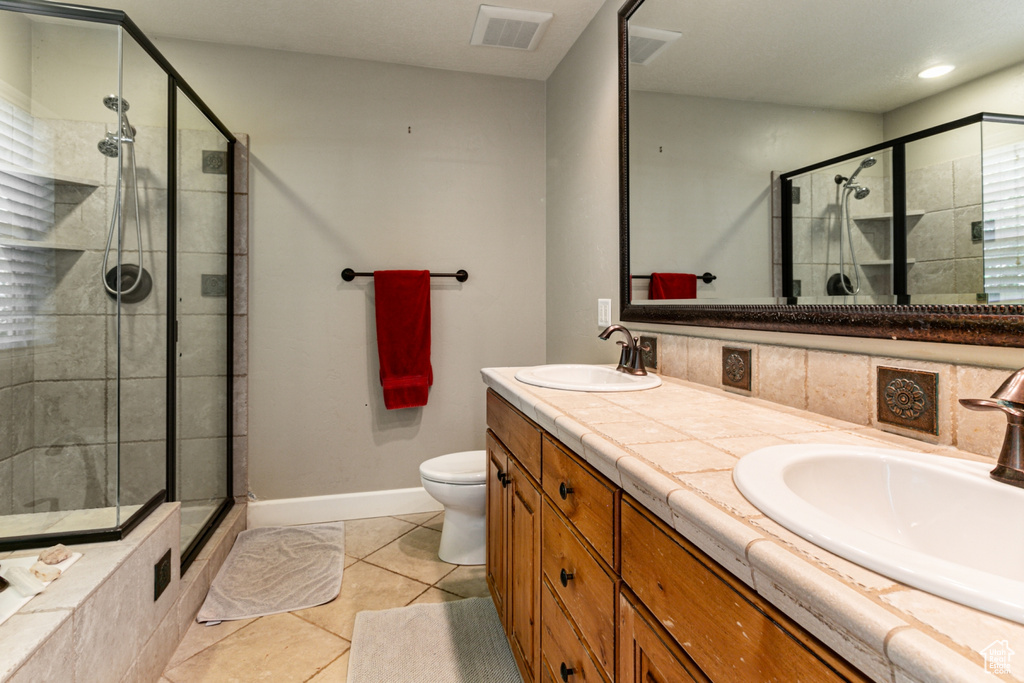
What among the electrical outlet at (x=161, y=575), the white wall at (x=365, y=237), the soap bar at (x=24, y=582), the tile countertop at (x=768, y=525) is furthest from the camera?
the white wall at (x=365, y=237)

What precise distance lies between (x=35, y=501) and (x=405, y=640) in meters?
1.14

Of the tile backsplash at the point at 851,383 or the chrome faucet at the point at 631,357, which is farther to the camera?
the chrome faucet at the point at 631,357

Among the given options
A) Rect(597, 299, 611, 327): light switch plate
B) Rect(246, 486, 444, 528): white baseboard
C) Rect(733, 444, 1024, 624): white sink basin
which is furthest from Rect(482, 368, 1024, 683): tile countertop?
Rect(246, 486, 444, 528): white baseboard

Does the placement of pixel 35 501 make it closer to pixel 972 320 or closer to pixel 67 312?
pixel 67 312

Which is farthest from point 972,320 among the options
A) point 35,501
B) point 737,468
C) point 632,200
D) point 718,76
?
point 35,501

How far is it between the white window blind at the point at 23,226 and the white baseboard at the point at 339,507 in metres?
1.33

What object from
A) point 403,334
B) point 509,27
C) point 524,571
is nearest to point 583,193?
point 509,27

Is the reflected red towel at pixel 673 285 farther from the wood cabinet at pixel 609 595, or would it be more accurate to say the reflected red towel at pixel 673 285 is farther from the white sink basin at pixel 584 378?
the wood cabinet at pixel 609 595

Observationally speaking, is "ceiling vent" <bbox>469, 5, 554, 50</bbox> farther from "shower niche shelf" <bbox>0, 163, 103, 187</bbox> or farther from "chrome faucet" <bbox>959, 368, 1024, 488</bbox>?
"chrome faucet" <bbox>959, 368, 1024, 488</bbox>

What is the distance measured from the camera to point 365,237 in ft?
8.45

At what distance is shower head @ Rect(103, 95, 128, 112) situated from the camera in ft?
4.70

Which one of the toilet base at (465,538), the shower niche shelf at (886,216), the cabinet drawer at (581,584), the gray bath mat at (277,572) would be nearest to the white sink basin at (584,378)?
the cabinet drawer at (581,584)

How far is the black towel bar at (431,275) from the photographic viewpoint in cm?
252

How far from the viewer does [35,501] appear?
143 centimetres
